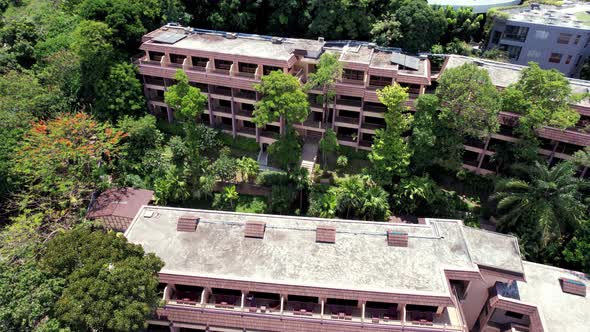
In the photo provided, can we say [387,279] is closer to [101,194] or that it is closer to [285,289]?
[285,289]

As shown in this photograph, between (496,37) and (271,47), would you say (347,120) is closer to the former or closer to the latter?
(271,47)

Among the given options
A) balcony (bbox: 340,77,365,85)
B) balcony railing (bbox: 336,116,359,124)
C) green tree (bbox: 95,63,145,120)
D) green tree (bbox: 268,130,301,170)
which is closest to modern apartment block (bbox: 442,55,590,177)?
balcony (bbox: 340,77,365,85)

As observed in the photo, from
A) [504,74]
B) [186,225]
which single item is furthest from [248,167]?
[504,74]

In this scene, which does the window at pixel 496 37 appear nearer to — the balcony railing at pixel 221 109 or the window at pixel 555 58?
the window at pixel 555 58

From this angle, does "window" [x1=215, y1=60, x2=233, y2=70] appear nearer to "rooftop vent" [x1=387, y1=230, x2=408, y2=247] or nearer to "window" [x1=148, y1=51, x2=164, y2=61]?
"window" [x1=148, y1=51, x2=164, y2=61]

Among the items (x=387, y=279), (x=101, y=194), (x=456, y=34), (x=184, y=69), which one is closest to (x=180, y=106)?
(x=184, y=69)

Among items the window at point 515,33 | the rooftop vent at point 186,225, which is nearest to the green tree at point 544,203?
the window at point 515,33
